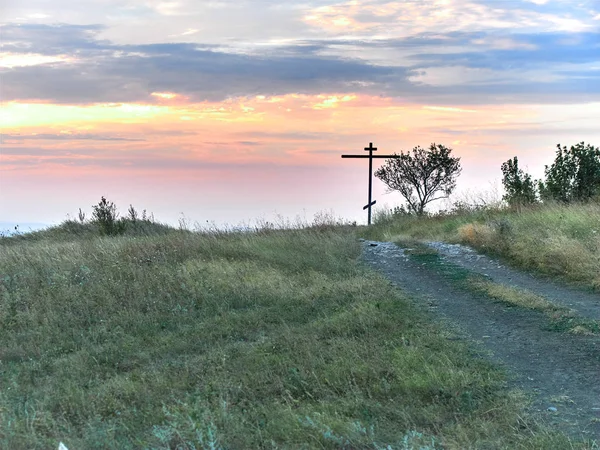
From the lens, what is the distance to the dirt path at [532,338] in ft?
13.5

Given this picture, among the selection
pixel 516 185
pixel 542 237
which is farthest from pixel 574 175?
pixel 542 237

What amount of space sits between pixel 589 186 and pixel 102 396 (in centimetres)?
1677

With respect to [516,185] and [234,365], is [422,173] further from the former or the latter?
[234,365]

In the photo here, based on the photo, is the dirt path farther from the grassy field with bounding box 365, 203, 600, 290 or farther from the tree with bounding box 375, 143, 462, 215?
the tree with bounding box 375, 143, 462, 215

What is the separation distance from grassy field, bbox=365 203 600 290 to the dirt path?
453 millimetres

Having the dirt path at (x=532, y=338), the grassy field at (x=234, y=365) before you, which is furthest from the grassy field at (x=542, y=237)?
the grassy field at (x=234, y=365)

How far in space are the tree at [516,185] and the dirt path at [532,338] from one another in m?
8.14

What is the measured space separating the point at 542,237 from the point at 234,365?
7998 mm

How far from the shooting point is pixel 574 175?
17.8 metres

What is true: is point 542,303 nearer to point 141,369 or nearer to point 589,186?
point 141,369

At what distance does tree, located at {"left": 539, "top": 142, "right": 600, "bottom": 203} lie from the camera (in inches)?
682

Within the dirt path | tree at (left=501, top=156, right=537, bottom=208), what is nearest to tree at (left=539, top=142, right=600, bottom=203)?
tree at (left=501, top=156, right=537, bottom=208)

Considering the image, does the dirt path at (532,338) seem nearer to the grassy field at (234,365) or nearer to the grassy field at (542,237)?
the grassy field at (234,365)

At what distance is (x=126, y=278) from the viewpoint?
9562 millimetres
